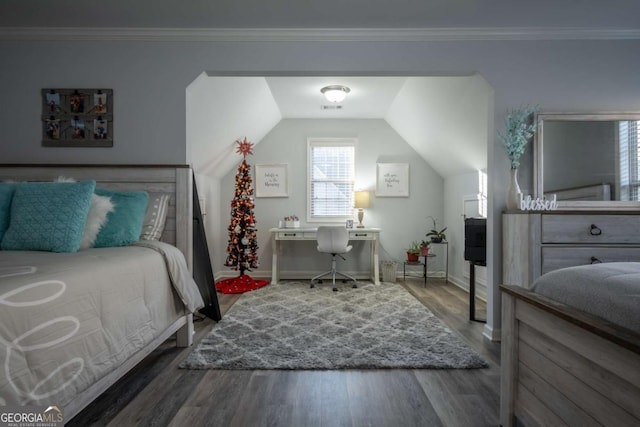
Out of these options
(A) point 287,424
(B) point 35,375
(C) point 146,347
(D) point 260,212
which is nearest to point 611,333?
(A) point 287,424

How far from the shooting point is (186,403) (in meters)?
1.60

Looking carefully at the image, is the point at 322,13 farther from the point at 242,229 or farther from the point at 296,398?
the point at 242,229

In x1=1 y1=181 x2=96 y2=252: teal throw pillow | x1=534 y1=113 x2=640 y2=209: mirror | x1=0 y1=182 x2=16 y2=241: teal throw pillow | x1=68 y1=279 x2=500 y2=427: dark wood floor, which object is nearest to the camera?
x1=68 y1=279 x2=500 y2=427: dark wood floor

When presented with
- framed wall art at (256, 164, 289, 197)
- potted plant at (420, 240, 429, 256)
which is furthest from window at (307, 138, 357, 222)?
potted plant at (420, 240, 429, 256)

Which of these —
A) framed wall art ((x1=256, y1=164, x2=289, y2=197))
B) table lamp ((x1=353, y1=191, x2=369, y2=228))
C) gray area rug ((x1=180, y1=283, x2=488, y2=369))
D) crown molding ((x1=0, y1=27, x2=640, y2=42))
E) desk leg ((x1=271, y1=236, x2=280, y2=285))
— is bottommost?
gray area rug ((x1=180, y1=283, x2=488, y2=369))

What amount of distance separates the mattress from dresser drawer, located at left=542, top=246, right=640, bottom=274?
1.17 meters

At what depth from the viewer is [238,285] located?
4129mm

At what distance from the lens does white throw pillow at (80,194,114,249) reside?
1841 millimetres

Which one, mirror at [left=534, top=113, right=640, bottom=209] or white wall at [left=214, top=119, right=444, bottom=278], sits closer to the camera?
mirror at [left=534, top=113, right=640, bottom=209]

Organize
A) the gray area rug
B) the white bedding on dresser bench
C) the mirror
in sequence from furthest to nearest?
the mirror, the gray area rug, the white bedding on dresser bench

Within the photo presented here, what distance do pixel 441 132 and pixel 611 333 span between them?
11.0ft

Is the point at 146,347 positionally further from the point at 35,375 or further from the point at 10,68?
the point at 10,68

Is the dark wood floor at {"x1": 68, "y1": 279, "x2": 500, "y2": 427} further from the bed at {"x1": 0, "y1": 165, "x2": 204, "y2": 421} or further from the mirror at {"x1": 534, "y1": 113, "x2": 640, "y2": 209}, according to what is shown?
the mirror at {"x1": 534, "y1": 113, "x2": 640, "y2": 209}

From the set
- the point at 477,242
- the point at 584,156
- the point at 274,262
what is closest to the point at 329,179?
the point at 274,262
